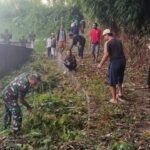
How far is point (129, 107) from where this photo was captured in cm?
1262

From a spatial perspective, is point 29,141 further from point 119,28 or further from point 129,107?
point 119,28

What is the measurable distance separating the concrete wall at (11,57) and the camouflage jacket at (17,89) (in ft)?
50.0

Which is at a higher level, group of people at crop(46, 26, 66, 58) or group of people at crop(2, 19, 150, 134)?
group of people at crop(46, 26, 66, 58)

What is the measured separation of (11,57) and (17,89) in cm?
1720

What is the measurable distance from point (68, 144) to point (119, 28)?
15.1m

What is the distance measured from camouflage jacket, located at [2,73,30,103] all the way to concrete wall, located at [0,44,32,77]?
15236 millimetres

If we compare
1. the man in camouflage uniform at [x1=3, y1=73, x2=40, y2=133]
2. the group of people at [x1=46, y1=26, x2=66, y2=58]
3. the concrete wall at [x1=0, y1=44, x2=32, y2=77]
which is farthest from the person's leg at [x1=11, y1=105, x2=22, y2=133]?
the concrete wall at [x1=0, y1=44, x2=32, y2=77]

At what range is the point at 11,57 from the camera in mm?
28766

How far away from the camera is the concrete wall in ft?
90.4

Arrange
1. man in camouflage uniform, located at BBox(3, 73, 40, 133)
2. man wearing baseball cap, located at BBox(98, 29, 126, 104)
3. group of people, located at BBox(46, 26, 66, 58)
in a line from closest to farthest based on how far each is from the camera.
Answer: man in camouflage uniform, located at BBox(3, 73, 40, 133) < man wearing baseball cap, located at BBox(98, 29, 126, 104) < group of people, located at BBox(46, 26, 66, 58)

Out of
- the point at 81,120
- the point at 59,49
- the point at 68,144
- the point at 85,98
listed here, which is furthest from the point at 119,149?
the point at 59,49

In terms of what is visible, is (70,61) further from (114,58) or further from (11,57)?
(11,57)

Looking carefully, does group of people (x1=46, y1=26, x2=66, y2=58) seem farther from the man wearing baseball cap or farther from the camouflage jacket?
the camouflage jacket

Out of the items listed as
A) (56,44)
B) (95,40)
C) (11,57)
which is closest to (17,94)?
(95,40)
